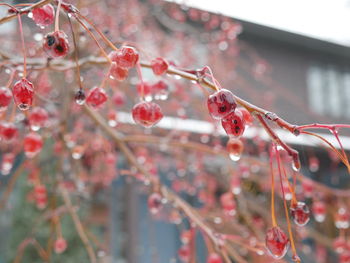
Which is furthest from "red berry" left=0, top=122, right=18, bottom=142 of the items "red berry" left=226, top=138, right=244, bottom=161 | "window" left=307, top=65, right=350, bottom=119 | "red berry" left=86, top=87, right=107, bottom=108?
"window" left=307, top=65, right=350, bottom=119

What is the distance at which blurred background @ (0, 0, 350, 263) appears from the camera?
7.79ft

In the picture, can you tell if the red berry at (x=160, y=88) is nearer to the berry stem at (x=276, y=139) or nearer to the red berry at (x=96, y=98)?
the red berry at (x=96, y=98)

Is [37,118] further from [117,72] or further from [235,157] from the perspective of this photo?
[235,157]

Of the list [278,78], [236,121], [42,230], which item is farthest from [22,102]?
[278,78]

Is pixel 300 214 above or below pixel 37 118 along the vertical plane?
above

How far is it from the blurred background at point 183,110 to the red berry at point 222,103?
15.1 inches

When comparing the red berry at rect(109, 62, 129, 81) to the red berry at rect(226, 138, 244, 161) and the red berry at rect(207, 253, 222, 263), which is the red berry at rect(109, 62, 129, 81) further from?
the red berry at rect(207, 253, 222, 263)

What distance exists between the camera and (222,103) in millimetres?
570

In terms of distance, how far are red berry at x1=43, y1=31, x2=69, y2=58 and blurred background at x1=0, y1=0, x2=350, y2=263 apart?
30cm

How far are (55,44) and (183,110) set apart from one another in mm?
1278

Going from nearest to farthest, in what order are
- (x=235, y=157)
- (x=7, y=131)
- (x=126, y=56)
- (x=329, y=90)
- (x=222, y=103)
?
(x=222, y=103) → (x=126, y=56) → (x=235, y=157) → (x=7, y=131) → (x=329, y=90)

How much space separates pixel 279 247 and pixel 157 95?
0.50 metres

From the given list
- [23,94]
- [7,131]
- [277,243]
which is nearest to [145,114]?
[23,94]

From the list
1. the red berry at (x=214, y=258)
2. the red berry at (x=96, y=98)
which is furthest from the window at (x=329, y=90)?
the red berry at (x=96, y=98)
